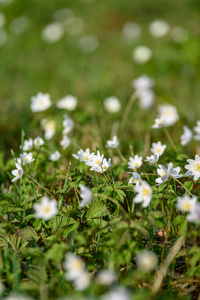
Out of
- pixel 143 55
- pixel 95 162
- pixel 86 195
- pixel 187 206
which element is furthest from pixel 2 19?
pixel 187 206

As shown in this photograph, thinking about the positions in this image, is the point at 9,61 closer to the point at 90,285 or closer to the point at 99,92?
the point at 99,92

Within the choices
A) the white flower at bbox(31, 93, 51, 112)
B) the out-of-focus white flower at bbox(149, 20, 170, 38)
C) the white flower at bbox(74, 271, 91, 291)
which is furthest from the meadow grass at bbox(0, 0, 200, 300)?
the white flower at bbox(31, 93, 51, 112)

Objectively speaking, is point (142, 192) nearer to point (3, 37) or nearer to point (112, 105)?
point (112, 105)

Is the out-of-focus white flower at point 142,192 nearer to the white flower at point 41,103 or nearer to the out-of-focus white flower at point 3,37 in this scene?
the white flower at point 41,103

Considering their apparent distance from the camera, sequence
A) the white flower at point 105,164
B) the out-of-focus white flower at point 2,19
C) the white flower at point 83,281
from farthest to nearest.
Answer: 1. the out-of-focus white flower at point 2,19
2. the white flower at point 105,164
3. the white flower at point 83,281

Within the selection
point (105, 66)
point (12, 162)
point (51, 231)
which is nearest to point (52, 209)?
point (51, 231)

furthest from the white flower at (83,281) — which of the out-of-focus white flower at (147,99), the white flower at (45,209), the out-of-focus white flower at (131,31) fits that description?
the out-of-focus white flower at (131,31)
